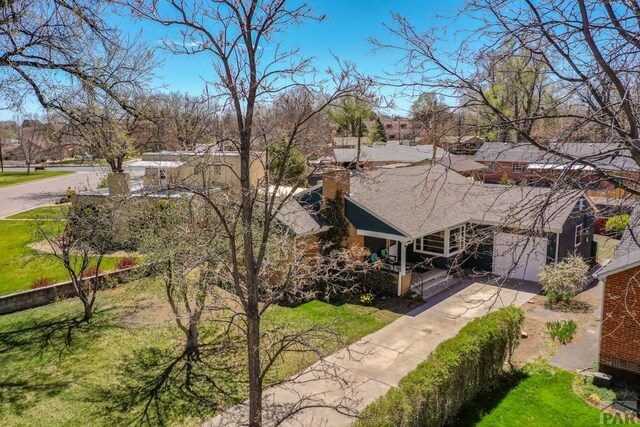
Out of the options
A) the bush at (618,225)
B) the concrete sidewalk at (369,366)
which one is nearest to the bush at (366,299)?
the concrete sidewalk at (369,366)

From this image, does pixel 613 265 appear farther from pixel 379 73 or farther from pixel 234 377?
pixel 234 377

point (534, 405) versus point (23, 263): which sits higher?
point (23, 263)

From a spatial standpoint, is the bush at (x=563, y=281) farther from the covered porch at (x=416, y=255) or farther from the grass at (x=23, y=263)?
the grass at (x=23, y=263)

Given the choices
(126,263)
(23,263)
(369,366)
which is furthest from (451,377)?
(126,263)

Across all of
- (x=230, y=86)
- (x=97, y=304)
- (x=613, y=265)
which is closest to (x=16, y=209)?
(x=97, y=304)

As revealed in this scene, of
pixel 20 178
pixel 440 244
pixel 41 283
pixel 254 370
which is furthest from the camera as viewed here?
pixel 20 178

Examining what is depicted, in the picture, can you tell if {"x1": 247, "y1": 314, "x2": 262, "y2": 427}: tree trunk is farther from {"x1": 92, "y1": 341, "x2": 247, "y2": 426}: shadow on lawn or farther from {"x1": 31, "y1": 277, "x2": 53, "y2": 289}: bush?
{"x1": 31, "y1": 277, "x2": 53, "y2": 289}: bush

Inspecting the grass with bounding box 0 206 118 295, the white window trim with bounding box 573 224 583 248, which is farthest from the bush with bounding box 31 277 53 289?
the white window trim with bounding box 573 224 583 248

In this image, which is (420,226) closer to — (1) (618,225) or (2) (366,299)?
(2) (366,299)
